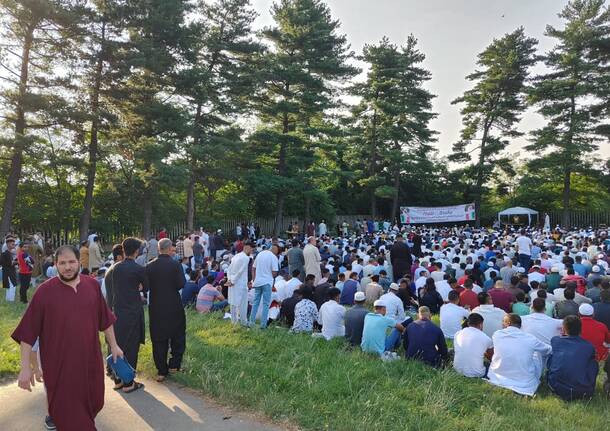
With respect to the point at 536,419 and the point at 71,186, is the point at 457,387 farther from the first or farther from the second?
the point at 71,186

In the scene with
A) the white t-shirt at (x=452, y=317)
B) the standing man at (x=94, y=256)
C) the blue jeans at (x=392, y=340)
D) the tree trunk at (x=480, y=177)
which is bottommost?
the blue jeans at (x=392, y=340)

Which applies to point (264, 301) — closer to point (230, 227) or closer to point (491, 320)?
point (491, 320)

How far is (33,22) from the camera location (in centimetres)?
1594

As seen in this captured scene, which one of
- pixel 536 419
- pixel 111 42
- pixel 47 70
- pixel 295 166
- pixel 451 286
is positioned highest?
pixel 111 42

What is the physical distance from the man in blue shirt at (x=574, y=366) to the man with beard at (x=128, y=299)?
4662mm

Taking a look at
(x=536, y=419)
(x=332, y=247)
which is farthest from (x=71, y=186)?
(x=536, y=419)

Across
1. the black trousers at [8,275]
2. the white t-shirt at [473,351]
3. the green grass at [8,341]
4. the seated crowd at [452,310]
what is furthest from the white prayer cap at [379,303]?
the black trousers at [8,275]

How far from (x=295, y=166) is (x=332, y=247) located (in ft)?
37.0

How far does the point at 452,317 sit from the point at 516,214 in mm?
28882

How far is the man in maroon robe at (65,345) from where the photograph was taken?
301 cm

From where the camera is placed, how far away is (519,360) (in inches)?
205

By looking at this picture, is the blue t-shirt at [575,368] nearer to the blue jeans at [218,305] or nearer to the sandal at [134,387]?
the sandal at [134,387]

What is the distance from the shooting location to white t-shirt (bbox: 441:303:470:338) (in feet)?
22.9

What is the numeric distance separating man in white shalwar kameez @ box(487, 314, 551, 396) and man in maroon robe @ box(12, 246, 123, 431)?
434 centimetres
